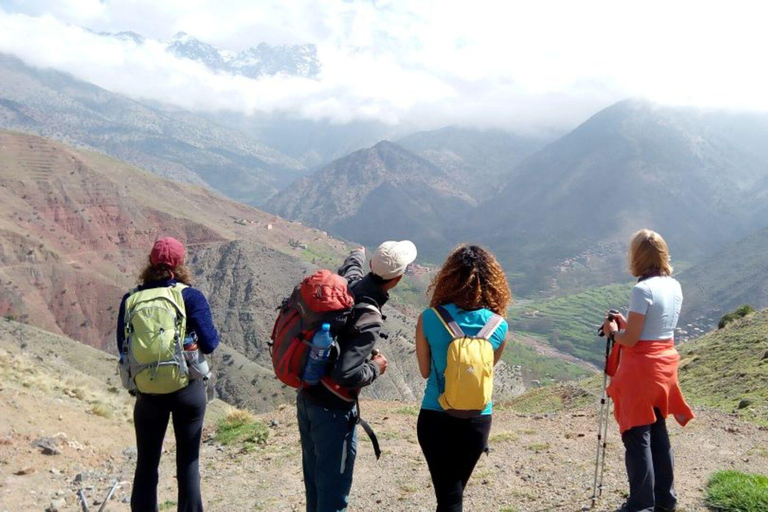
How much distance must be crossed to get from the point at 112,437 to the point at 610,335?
33.6ft

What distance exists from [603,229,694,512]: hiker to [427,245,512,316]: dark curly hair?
5.00 ft

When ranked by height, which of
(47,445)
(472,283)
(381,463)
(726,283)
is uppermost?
(726,283)

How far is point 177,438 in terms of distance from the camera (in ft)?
17.6

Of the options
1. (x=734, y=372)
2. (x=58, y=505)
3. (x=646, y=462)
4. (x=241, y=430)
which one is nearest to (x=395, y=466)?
(x=241, y=430)

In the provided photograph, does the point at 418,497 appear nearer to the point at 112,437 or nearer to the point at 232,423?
the point at 232,423

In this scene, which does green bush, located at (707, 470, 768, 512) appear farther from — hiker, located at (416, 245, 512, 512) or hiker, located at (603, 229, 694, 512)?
hiker, located at (416, 245, 512, 512)

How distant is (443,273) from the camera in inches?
176

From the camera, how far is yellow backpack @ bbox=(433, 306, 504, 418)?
13.6 feet

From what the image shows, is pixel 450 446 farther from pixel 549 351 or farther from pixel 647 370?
pixel 549 351

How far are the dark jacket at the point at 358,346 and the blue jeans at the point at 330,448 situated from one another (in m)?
0.09

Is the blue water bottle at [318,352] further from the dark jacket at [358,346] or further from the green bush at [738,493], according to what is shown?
the green bush at [738,493]

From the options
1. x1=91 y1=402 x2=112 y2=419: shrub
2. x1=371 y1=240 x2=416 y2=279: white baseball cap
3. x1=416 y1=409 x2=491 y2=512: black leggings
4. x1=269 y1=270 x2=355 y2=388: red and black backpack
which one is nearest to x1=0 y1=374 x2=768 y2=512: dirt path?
x1=91 y1=402 x2=112 y2=419: shrub

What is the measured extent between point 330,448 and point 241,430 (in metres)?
6.38

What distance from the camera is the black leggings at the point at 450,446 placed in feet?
14.0
